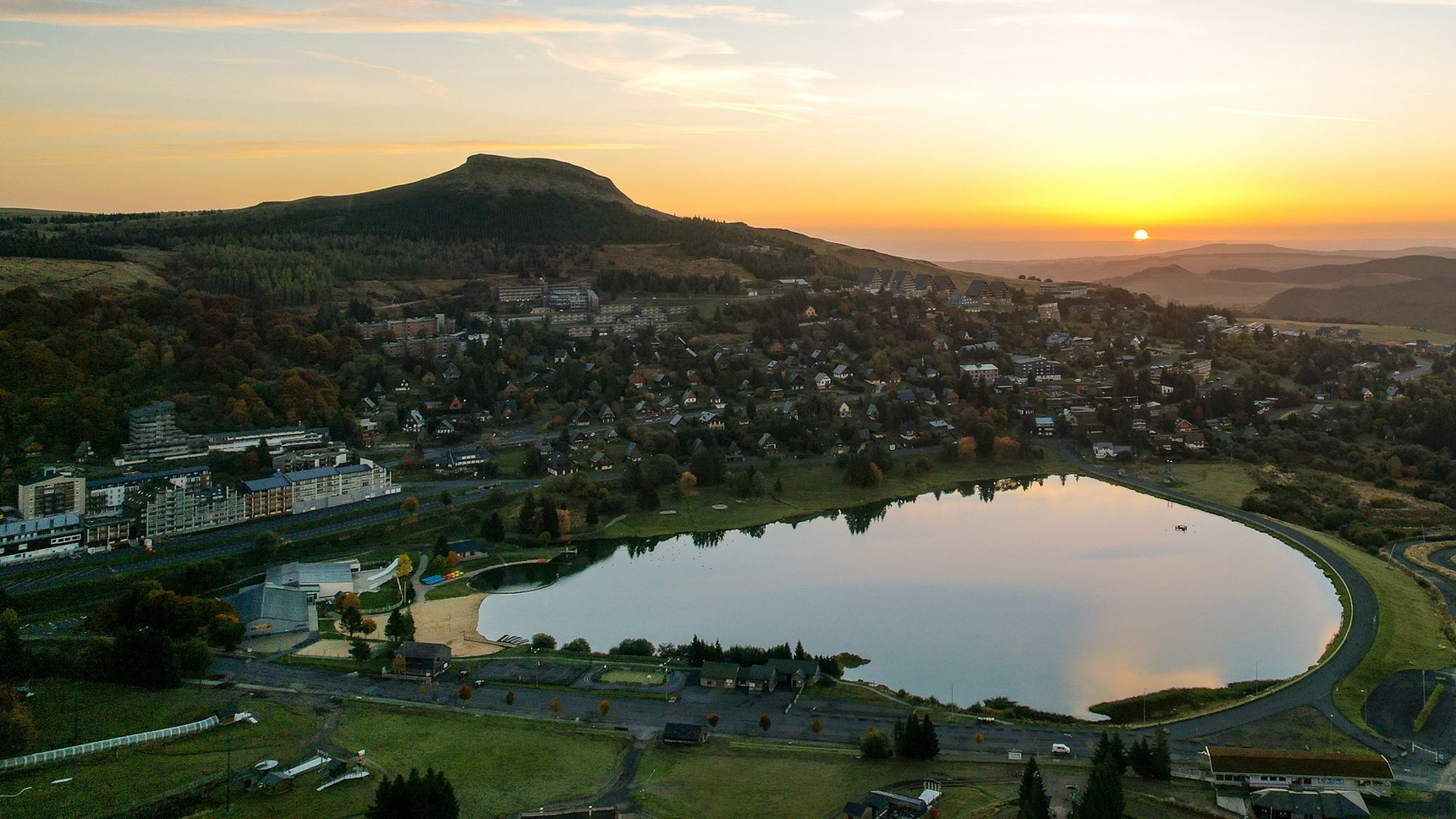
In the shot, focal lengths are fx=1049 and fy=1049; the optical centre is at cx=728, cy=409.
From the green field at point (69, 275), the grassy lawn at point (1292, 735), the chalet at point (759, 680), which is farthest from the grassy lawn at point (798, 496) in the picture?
the green field at point (69, 275)

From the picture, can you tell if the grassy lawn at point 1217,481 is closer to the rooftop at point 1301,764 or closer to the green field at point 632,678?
the rooftop at point 1301,764

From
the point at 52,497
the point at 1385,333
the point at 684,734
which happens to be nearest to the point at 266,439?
the point at 52,497

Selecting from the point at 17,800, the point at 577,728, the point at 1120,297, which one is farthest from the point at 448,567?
the point at 1120,297

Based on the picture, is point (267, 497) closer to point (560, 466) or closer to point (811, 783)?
point (560, 466)

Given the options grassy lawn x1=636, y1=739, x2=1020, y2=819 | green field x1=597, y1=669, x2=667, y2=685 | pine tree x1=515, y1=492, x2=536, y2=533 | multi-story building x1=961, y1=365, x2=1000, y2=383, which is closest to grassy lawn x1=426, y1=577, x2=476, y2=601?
pine tree x1=515, y1=492, x2=536, y2=533

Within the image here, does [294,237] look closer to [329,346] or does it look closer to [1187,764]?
[329,346]

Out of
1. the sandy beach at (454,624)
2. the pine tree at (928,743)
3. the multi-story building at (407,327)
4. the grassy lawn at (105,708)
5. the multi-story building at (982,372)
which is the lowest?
the sandy beach at (454,624)

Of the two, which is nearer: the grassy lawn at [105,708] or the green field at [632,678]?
the grassy lawn at [105,708]
